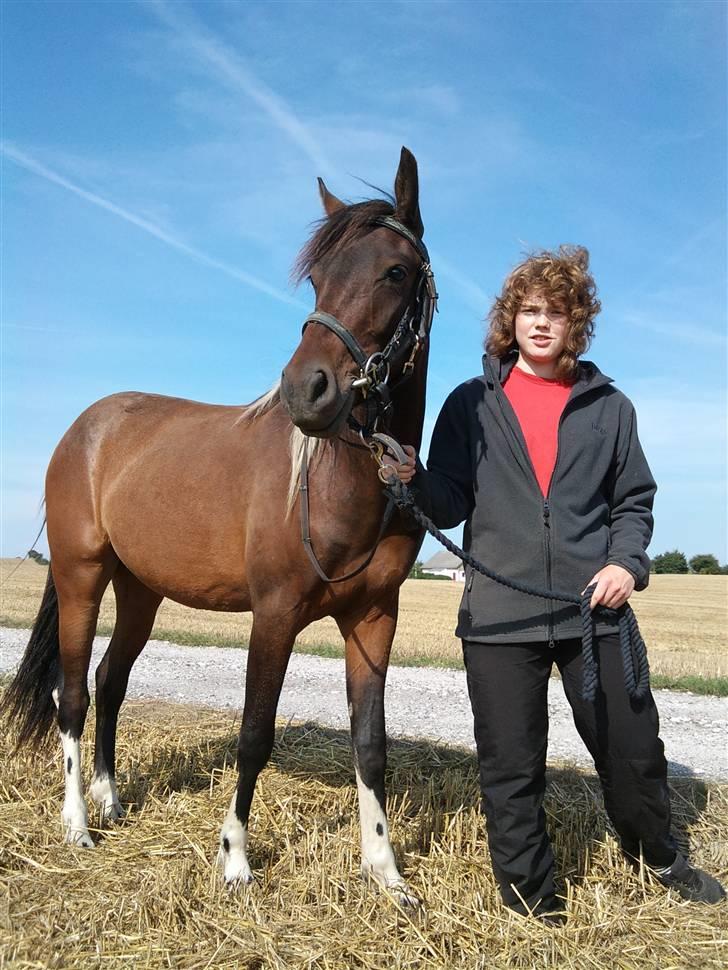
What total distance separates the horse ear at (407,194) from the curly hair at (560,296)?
460 millimetres

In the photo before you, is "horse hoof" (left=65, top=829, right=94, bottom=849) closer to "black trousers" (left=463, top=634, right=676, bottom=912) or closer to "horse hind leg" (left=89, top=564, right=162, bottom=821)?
"horse hind leg" (left=89, top=564, right=162, bottom=821)

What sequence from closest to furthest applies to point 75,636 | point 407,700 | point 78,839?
1. point 78,839
2. point 75,636
3. point 407,700

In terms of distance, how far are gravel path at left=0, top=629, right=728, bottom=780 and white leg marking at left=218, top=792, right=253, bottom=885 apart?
2.69 metres

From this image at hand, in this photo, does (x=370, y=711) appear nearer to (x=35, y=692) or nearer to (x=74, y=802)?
(x=74, y=802)

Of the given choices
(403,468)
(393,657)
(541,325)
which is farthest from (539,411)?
(393,657)

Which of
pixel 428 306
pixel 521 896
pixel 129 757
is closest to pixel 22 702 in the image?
pixel 129 757

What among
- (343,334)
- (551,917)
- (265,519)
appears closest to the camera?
(343,334)

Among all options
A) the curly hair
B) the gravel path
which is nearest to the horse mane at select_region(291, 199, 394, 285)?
the curly hair

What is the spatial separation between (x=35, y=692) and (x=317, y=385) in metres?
3.34

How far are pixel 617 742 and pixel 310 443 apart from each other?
5.66 ft

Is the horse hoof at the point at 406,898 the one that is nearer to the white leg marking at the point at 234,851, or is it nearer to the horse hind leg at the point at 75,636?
the white leg marking at the point at 234,851

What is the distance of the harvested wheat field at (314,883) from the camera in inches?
111

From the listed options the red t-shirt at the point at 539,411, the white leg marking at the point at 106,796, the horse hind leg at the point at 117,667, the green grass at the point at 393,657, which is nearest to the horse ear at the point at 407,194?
the red t-shirt at the point at 539,411

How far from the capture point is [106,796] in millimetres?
4348
